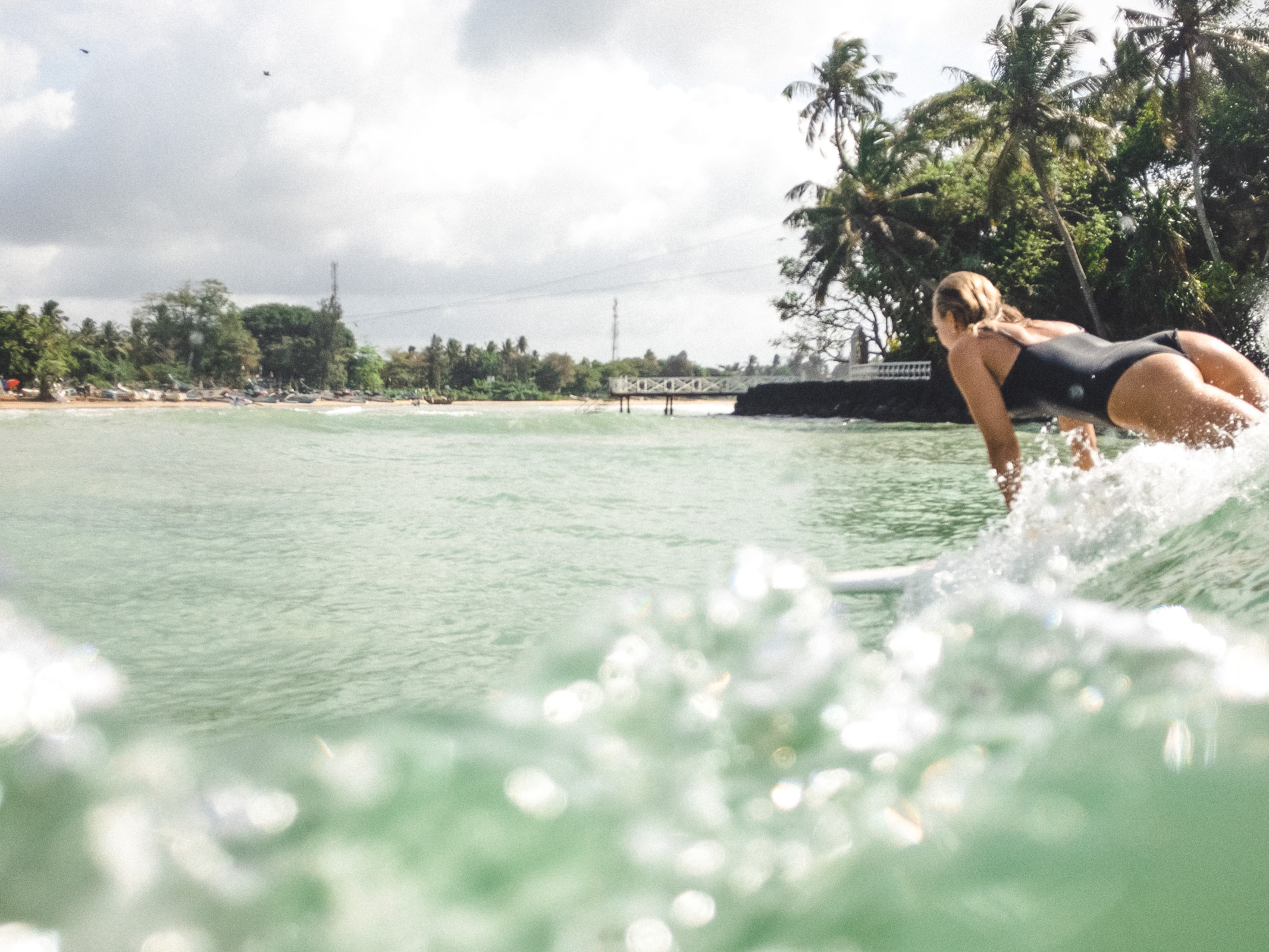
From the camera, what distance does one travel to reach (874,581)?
3.70 metres

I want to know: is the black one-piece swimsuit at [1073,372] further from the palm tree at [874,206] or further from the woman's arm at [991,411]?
the palm tree at [874,206]

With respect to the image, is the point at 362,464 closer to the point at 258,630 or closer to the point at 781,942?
the point at 258,630

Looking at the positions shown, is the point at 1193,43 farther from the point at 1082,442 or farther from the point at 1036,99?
the point at 1082,442

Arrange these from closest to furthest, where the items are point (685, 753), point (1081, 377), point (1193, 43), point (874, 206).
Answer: point (685, 753) < point (1081, 377) < point (1193, 43) < point (874, 206)

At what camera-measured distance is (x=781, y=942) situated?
112cm

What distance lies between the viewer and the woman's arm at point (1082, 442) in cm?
375

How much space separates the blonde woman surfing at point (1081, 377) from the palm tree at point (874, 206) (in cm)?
2864

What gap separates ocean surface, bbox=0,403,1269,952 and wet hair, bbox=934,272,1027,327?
0.65 meters

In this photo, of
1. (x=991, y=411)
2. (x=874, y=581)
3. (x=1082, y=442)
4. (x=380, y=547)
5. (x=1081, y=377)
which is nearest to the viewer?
(x=1081, y=377)

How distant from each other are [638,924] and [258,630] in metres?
3.06

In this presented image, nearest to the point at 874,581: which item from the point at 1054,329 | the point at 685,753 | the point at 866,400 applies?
the point at 1054,329

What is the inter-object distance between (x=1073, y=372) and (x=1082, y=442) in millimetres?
723

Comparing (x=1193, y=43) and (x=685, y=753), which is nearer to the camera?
(x=685, y=753)

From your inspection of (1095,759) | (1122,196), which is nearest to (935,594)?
(1095,759)
